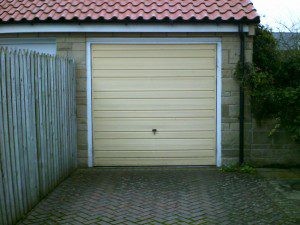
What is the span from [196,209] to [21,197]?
2.42m

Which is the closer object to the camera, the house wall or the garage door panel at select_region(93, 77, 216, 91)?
the house wall

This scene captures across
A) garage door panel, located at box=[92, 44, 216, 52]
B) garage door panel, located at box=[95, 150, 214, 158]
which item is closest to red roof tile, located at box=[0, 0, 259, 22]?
garage door panel, located at box=[92, 44, 216, 52]

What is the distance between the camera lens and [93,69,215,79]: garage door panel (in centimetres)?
877

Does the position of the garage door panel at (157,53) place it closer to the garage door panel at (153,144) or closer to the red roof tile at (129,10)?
the red roof tile at (129,10)

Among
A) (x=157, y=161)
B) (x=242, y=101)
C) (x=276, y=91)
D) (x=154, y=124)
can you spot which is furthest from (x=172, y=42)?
(x=157, y=161)

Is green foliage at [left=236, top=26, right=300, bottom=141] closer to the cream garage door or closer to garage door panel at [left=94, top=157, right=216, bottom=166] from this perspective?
the cream garage door

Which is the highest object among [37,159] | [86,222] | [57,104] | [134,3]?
[134,3]

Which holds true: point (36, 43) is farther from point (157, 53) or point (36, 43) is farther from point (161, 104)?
point (161, 104)

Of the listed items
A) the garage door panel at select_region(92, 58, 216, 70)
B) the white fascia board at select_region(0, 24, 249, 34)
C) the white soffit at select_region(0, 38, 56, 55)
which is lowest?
the garage door panel at select_region(92, 58, 216, 70)

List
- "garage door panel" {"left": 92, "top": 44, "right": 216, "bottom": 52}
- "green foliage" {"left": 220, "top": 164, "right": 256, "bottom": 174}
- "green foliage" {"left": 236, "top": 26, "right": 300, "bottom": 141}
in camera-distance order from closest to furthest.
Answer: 1. "green foliage" {"left": 236, "top": 26, "right": 300, "bottom": 141}
2. "green foliage" {"left": 220, "top": 164, "right": 256, "bottom": 174}
3. "garage door panel" {"left": 92, "top": 44, "right": 216, "bottom": 52}

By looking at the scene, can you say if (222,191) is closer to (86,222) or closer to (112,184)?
(112,184)

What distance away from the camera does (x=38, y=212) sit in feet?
19.4

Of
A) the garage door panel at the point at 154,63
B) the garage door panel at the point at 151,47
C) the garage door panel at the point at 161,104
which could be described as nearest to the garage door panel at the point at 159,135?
the garage door panel at the point at 161,104

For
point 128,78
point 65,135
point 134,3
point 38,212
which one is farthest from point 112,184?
Answer: point 134,3
